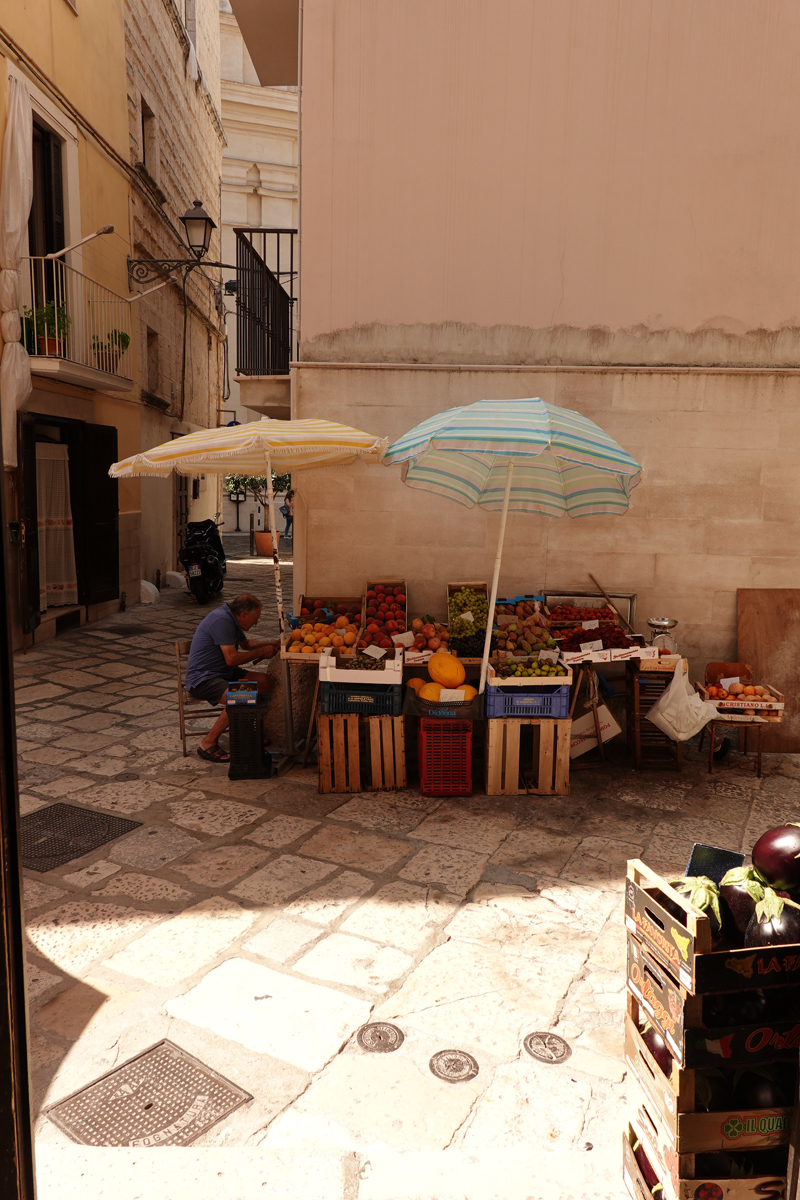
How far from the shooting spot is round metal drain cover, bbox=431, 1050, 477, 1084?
2898 mm

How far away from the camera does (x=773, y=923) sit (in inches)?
82.9

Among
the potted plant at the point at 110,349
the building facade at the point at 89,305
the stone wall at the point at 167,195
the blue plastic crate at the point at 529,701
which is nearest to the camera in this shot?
the blue plastic crate at the point at 529,701

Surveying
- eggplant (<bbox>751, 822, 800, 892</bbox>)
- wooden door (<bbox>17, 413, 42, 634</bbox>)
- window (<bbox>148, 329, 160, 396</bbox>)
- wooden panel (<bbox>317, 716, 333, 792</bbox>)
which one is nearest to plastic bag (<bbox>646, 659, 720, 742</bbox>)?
wooden panel (<bbox>317, 716, 333, 792</bbox>)

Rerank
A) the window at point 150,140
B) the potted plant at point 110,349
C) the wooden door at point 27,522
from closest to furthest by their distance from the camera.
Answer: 1. the wooden door at point 27,522
2. the potted plant at point 110,349
3. the window at point 150,140

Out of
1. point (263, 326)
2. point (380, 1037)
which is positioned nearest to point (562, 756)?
point (380, 1037)

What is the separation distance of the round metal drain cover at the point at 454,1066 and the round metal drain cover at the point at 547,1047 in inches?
9.4

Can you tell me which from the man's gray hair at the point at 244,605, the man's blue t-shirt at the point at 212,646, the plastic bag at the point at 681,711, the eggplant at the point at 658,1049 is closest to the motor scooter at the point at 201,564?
the man's blue t-shirt at the point at 212,646

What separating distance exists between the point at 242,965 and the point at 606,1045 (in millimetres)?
1557

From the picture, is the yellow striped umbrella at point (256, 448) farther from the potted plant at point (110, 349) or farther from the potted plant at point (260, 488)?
the potted plant at point (260, 488)

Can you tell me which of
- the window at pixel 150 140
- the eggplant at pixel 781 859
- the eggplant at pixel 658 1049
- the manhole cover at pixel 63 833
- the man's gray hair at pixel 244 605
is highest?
the window at pixel 150 140

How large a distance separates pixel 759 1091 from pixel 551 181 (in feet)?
21.8

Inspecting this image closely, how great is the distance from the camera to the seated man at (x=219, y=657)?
6227 mm

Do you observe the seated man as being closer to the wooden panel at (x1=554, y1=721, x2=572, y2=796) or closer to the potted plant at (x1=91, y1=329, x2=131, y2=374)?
the wooden panel at (x1=554, y1=721, x2=572, y2=796)

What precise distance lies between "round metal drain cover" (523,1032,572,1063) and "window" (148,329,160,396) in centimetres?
1377
